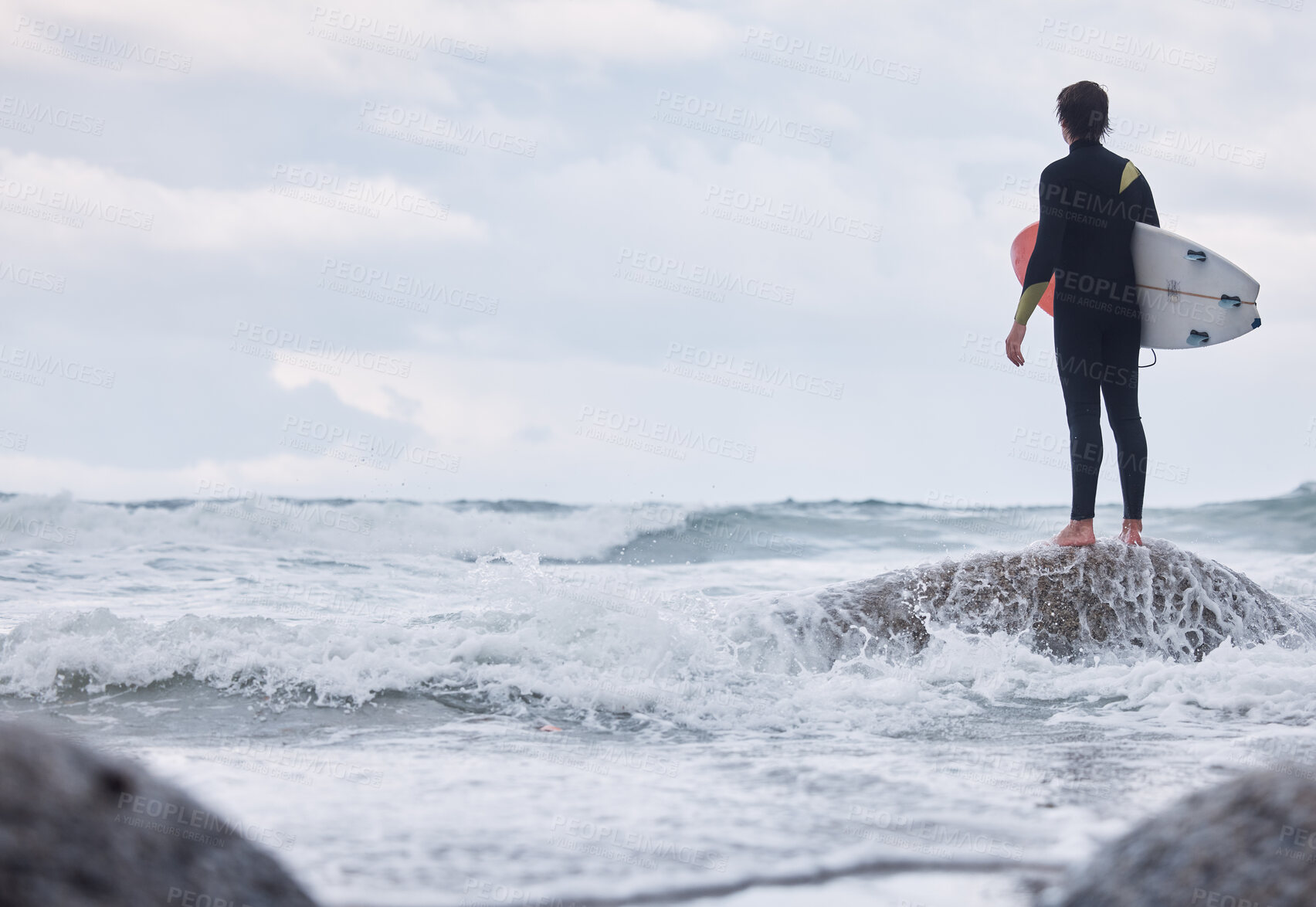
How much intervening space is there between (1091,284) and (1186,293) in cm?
67

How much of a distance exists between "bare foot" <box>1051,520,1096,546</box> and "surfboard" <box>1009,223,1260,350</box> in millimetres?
1107

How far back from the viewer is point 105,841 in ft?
4.89

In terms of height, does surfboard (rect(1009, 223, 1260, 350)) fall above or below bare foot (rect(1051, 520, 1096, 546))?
above

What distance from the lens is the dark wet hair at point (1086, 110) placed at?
5.64m

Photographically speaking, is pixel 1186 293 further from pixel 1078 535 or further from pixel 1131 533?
pixel 1078 535

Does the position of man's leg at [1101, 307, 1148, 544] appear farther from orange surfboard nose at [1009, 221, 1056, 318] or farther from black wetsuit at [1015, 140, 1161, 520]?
orange surfboard nose at [1009, 221, 1056, 318]

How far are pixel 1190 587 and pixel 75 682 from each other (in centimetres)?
604

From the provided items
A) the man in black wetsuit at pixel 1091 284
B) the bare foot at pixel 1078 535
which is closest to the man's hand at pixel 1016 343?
the man in black wetsuit at pixel 1091 284

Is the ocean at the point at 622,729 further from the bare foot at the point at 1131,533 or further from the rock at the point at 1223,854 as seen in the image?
the bare foot at the point at 1131,533

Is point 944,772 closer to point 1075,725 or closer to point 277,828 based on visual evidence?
point 1075,725

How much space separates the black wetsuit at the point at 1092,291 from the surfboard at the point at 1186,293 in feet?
0.53

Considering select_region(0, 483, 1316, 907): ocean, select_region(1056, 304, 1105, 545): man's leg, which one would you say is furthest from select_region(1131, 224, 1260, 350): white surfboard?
select_region(0, 483, 1316, 907): ocean

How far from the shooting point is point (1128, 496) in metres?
5.80

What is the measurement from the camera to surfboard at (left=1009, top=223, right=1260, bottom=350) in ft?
19.0
